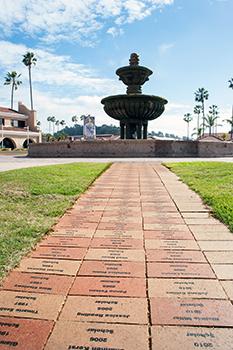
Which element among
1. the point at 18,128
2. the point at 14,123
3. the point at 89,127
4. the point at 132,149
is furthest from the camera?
the point at 14,123

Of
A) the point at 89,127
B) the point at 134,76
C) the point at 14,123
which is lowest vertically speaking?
the point at 89,127

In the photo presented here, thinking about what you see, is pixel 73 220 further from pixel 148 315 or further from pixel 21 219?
pixel 148 315

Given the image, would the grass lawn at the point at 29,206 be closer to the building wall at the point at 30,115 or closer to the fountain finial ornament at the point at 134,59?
the fountain finial ornament at the point at 134,59

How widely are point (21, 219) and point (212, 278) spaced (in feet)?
9.39

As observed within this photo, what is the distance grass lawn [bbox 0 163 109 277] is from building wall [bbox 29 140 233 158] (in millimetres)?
12038

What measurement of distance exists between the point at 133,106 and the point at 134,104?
16 cm

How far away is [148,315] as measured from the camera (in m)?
2.35

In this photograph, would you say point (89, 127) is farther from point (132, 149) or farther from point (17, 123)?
point (17, 123)

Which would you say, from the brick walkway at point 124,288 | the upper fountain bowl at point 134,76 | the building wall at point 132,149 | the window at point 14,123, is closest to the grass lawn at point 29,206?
the brick walkway at point 124,288

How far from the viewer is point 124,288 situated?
9.10 feet

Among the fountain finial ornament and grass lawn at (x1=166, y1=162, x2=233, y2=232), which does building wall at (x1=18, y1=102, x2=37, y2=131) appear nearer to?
the fountain finial ornament

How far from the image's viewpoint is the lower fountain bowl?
2342cm

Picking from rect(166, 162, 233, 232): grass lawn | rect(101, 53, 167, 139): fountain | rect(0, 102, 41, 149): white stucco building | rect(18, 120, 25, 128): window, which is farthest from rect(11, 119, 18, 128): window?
rect(166, 162, 233, 232): grass lawn

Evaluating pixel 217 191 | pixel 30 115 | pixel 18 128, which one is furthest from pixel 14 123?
pixel 217 191
